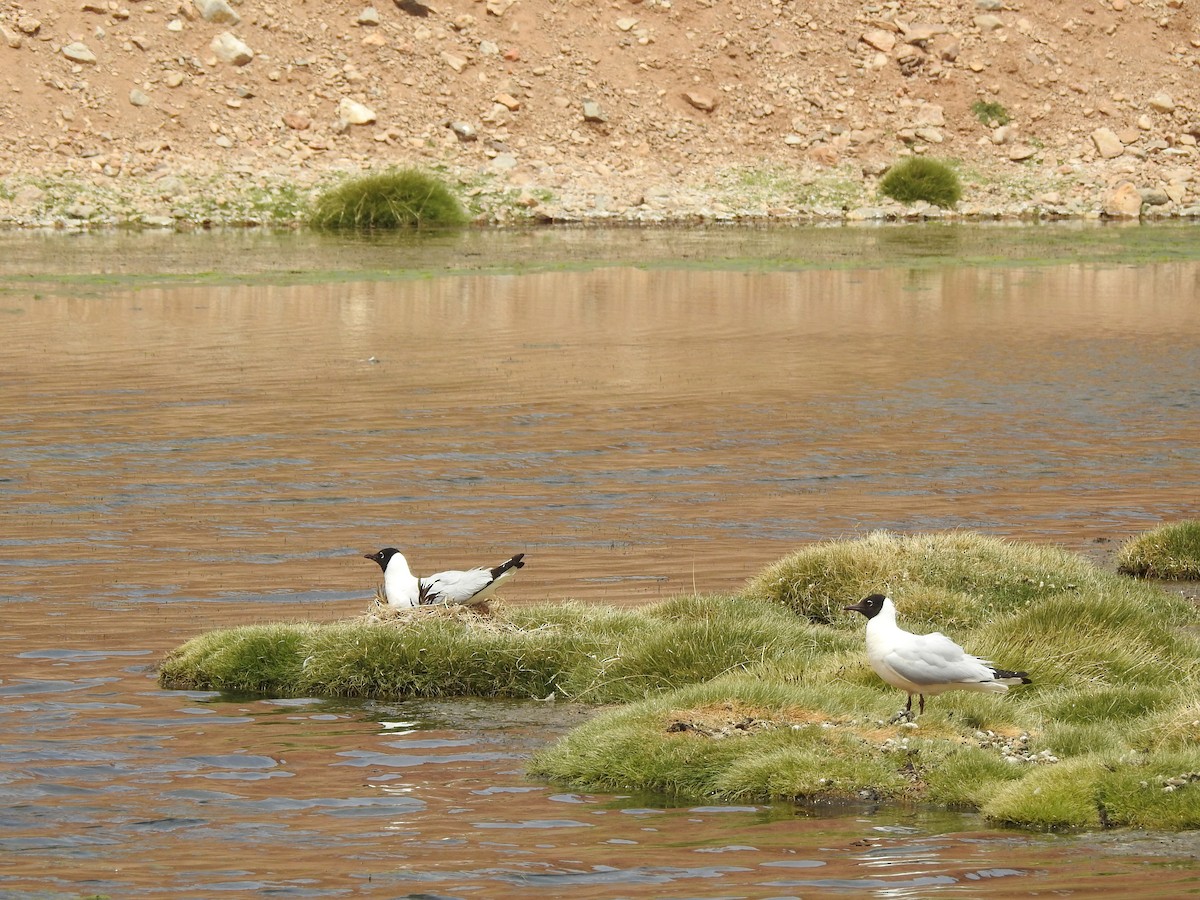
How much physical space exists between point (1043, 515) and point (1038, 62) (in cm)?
5421

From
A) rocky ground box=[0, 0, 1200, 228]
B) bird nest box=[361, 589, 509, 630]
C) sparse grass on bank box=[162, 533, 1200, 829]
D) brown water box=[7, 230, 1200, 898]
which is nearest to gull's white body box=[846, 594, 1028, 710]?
sparse grass on bank box=[162, 533, 1200, 829]

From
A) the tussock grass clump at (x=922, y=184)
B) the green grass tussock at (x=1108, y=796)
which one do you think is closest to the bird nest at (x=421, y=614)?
the green grass tussock at (x=1108, y=796)

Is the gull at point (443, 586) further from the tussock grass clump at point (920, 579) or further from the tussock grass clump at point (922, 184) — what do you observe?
the tussock grass clump at point (922, 184)

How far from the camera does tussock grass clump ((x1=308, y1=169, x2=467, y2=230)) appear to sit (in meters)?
54.1

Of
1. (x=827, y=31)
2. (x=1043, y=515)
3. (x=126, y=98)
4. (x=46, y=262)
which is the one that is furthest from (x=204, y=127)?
(x=1043, y=515)

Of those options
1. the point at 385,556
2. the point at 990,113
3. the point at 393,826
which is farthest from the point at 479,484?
the point at 990,113

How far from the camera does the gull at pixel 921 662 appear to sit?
9.54 meters

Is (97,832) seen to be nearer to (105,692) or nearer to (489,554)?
(105,692)

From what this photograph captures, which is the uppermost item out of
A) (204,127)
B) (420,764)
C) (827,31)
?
(827,31)

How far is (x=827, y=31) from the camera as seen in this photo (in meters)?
69.1

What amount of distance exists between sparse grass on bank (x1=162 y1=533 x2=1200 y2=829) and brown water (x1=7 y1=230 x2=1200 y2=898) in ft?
1.09

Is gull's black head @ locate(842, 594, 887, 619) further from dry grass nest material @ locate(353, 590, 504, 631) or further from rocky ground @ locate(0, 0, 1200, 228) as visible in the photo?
rocky ground @ locate(0, 0, 1200, 228)

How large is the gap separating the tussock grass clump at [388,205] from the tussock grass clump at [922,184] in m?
14.9

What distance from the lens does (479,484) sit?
19.6 metres
